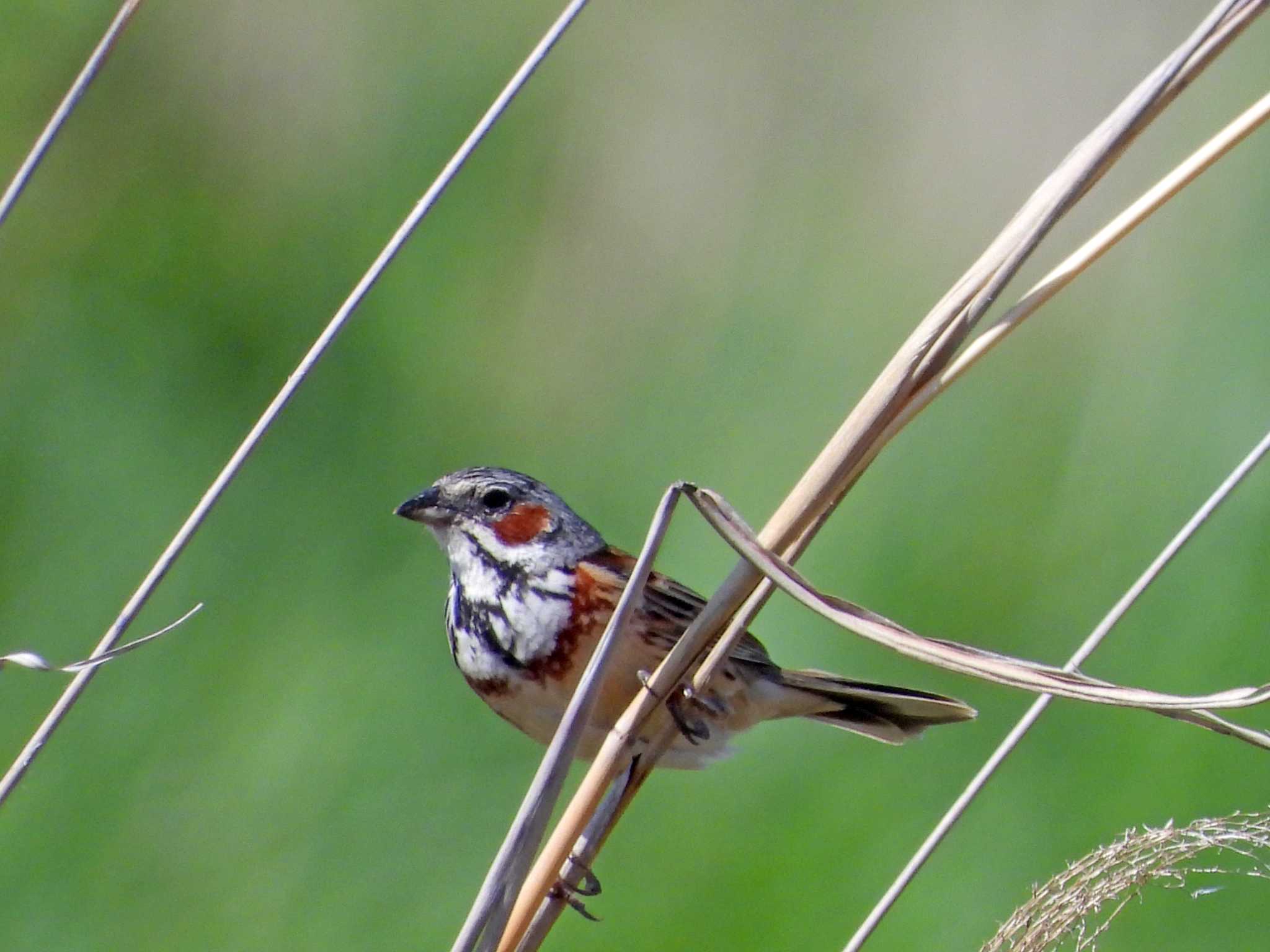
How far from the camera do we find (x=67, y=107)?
1.87 metres

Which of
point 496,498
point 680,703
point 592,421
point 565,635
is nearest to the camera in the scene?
point 680,703

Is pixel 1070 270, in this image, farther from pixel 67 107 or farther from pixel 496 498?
Result: pixel 496 498

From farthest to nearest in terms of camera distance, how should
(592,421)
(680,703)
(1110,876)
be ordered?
(592,421) → (680,703) → (1110,876)

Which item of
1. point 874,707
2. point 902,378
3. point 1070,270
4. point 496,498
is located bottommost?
point 496,498

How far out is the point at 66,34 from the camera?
5258mm

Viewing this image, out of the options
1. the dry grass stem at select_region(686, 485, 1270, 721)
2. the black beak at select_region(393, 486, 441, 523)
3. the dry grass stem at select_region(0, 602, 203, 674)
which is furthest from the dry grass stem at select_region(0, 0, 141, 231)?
the black beak at select_region(393, 486, 441, 523)

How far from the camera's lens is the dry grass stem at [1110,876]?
179cm

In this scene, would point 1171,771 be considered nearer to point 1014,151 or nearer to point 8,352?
point 1014,151

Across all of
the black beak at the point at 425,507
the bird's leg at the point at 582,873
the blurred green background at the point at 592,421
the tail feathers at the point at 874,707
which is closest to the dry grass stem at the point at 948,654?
the bird's leg at the point at 582,873

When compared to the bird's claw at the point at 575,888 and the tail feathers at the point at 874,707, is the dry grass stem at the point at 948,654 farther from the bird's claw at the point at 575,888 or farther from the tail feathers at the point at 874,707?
the tail feathers at the point at 874,707

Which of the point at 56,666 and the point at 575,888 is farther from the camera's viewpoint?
the point at 575,888

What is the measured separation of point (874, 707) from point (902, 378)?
1440 mm

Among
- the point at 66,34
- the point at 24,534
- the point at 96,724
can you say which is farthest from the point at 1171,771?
the point at 66,34

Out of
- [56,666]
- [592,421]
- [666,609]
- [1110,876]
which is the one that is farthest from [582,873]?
[592,421]
